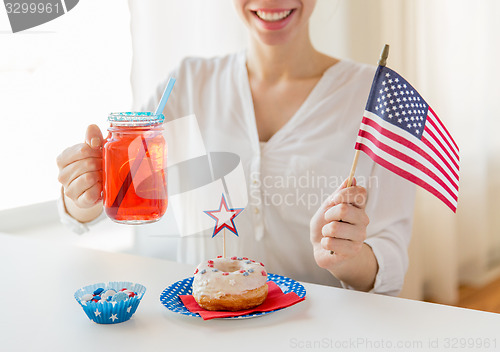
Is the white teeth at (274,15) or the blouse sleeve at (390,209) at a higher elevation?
the white teeth at (274,15)

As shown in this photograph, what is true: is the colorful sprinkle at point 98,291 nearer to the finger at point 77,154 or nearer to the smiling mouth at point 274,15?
the finger at point 77,154

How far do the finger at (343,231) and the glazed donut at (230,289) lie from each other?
16 centimetres

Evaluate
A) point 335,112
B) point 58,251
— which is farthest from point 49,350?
point 335,112

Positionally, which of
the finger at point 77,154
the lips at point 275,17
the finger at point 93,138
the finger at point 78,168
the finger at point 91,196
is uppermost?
the lips at point 275,17

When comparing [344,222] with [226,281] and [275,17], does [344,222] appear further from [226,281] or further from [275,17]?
[275,17]

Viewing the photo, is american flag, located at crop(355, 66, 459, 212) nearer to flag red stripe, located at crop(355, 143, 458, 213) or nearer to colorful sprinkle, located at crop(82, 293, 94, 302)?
flag red stripe, located at crop(355, 143, 458, 213)

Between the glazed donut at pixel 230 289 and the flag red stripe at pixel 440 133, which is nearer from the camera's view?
the glazed donut at pixel 230 289

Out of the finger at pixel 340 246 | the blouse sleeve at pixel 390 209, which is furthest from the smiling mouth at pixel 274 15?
the finger at pixel 340 246

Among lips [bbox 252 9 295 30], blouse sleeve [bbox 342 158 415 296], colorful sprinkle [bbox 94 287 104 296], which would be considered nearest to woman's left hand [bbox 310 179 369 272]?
blouse sleeve [bbox 342 158 415 296]

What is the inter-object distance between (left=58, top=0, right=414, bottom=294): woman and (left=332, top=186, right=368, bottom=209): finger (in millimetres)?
198

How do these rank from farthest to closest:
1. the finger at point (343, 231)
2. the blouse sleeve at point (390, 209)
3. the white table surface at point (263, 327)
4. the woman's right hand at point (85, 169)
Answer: the blouse sleeve at point (390, 209)
the woman's right hand at point (85, 169)
the finger at point (343, 231)
the white table surface at point (263, 327)

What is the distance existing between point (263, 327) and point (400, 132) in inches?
16.8

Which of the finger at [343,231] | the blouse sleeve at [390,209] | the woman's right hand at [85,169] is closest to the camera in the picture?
the finger at [343,231]

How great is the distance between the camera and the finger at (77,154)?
1.17 m
